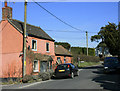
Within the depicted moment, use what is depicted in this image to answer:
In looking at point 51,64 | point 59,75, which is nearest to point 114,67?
point 59,75

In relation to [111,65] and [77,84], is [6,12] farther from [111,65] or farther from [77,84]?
[77,84]

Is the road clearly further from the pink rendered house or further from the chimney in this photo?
the chimney

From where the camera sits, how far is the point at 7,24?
2384 cm

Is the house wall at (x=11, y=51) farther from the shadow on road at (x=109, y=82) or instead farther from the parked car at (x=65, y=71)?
the shadow on road at (x=109, y=82)

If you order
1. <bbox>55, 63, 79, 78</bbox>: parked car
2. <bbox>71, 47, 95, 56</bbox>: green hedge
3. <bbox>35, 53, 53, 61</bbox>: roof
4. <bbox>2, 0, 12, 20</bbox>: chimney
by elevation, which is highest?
<bbox>2, 0, 12, 20</bbox>: chimney

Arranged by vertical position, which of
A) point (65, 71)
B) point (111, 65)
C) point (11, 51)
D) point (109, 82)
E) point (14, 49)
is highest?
point (14, 49)

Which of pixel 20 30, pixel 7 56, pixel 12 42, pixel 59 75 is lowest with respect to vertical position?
pixel 59 75

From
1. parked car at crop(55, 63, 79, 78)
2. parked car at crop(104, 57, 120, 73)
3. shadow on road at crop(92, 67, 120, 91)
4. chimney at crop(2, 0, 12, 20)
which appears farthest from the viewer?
chimney at crop(2, 0, 12, 20)

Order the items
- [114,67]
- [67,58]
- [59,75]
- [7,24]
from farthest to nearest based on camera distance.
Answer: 1. [67,58]
2. [7,24]
3. [114,67]
4. [59,75]

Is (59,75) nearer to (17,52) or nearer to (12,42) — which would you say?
(17,52)

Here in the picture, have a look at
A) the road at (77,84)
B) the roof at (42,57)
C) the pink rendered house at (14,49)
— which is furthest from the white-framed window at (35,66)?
the road at (77,84)

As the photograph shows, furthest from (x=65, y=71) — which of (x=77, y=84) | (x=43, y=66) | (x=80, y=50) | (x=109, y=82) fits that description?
(x=80, y=50)

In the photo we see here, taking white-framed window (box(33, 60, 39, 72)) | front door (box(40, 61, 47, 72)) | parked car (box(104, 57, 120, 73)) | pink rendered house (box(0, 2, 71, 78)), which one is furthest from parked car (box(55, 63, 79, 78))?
front door (box(40, 61, 47, 72))

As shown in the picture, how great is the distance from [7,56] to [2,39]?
249 centimetres
